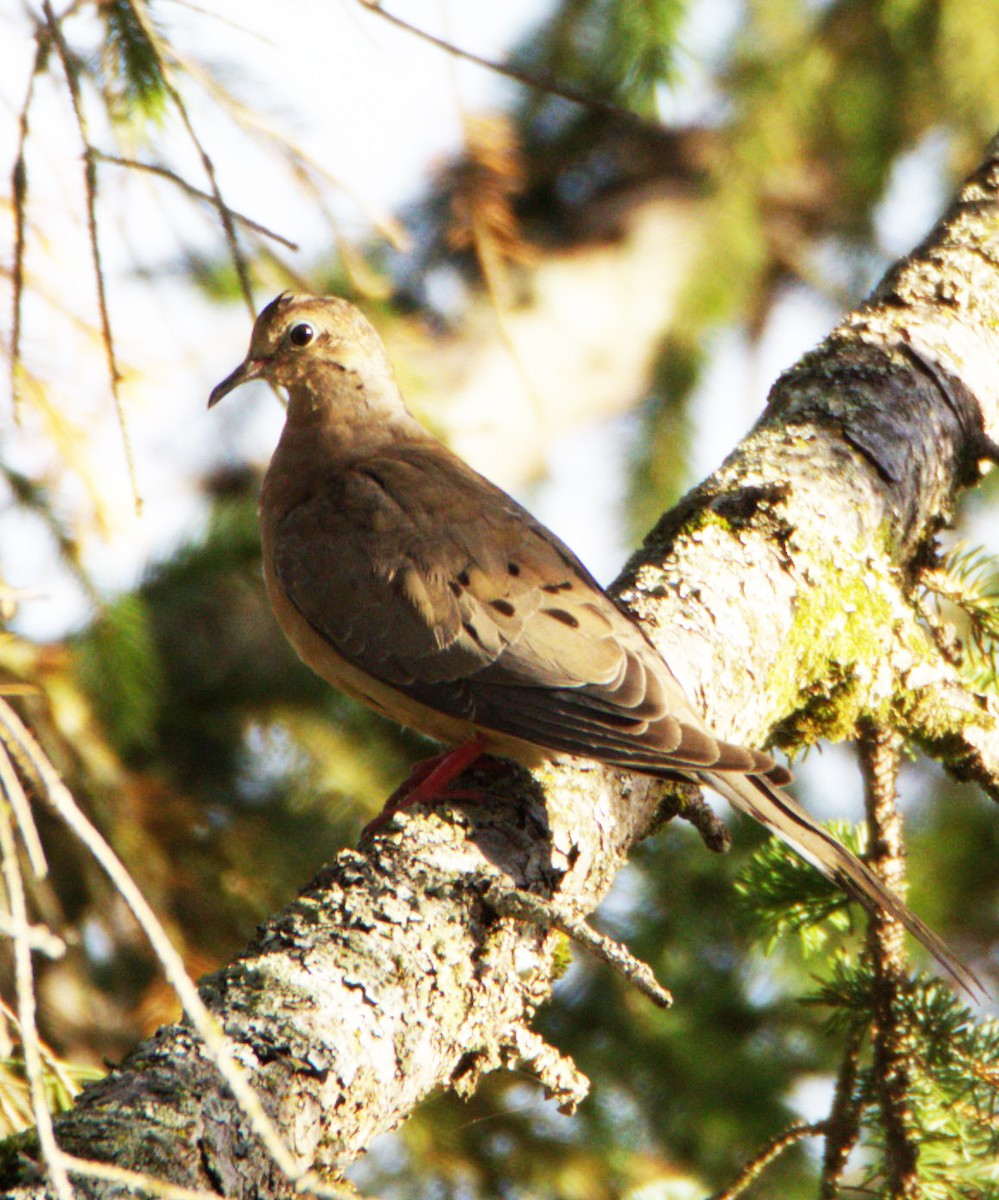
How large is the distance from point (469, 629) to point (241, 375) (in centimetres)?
162

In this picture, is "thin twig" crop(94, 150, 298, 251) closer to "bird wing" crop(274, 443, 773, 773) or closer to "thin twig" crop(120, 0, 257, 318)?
"thin twig" crop(120, 0, 257, 318)

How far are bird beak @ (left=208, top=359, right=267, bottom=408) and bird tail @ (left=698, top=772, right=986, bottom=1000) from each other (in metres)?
2.35

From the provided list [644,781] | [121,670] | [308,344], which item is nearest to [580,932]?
[644,781]

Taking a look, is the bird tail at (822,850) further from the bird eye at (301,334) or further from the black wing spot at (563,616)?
the bird eye at (301,334)

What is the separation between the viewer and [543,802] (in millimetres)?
2822

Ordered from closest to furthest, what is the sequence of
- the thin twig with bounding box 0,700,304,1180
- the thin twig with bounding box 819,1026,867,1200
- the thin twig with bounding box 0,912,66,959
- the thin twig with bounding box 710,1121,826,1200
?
the thin twig with bounding box 0,912,66,959 < the thin twig with bounding box 0,700,304,1180 < the thin twig with bounding box 710,1121,826,1200 < the thin twig with bounding box 819,1026,867,1200

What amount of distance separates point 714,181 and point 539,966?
4246 millimetres

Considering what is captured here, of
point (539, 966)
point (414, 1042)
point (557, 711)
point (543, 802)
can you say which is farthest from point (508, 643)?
point (414, 1042)

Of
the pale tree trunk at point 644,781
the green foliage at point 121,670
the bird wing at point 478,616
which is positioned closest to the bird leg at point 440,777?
the bird wing at point 478,616

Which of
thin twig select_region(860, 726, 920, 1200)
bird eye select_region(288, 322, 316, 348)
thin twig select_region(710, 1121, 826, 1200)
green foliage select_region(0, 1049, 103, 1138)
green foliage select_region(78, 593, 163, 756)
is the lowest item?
green foliage select_region(0, 1049, 103, 1138)

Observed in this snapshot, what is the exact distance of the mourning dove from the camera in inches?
111

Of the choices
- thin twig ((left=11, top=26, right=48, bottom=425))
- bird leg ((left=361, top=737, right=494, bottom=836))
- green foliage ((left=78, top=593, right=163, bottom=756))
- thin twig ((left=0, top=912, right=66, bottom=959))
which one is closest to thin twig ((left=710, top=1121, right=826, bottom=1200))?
bird leg ((left=361, top=737, right=494, bottom=836))

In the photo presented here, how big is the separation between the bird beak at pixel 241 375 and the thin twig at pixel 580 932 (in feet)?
8.64

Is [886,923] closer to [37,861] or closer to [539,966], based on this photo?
[539,966]
